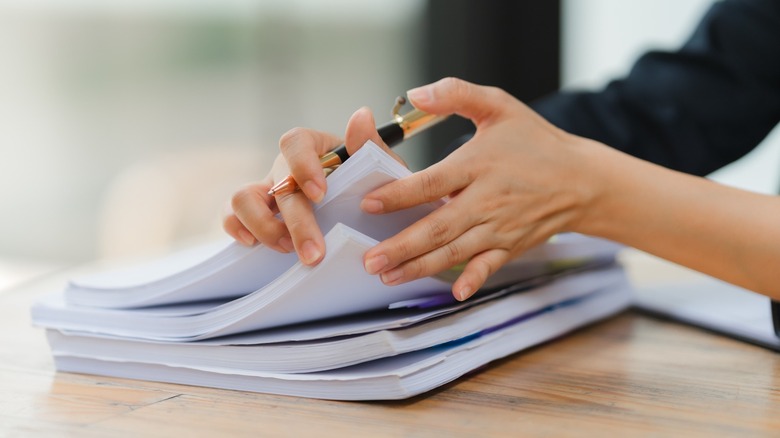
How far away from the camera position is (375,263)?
0.54 meters

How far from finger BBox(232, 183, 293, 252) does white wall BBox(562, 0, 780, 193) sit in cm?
195

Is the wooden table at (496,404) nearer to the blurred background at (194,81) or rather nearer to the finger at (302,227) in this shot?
the finger at (302,227)

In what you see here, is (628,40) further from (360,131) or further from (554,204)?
(360,131)

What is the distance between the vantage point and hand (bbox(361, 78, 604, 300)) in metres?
0.57

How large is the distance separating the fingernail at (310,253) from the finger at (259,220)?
0.13 feet

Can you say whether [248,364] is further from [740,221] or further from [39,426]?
[740,221]

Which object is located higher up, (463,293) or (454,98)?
(454,98)

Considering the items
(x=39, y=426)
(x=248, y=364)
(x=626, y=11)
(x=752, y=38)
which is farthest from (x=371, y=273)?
(x=626, y=11)

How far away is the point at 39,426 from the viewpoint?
505mm

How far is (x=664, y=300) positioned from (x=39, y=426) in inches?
23.6

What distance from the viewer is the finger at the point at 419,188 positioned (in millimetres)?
555

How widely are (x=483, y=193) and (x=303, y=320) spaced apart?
0.16m

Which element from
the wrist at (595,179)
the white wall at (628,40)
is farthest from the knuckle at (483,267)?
the white wall at (628,40)

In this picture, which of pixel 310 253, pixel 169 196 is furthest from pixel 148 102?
pixel 310 253
